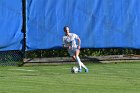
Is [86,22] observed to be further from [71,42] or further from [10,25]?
[10,25]

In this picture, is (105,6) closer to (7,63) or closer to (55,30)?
(55,30)

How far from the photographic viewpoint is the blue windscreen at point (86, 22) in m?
17.6

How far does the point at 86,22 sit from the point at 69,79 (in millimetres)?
5118

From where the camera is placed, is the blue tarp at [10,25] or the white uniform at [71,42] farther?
the blue tarp at [10,25]

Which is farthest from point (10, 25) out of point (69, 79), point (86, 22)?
point (69, 79)

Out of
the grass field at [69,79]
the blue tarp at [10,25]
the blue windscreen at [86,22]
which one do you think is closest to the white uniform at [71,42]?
the grass field at [69,79]

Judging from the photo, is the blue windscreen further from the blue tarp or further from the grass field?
the grass field

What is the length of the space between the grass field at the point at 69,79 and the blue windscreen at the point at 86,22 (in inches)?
39.7

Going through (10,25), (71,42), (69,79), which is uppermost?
(10,25)

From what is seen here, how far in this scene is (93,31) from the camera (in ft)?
59.4

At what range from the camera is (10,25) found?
56.6ft

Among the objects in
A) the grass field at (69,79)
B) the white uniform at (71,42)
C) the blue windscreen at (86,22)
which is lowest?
the grass field at (69,79)

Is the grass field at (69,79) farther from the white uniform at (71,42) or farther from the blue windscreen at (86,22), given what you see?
the blue windscreen at (86,22)

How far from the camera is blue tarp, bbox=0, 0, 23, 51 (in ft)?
56.3
